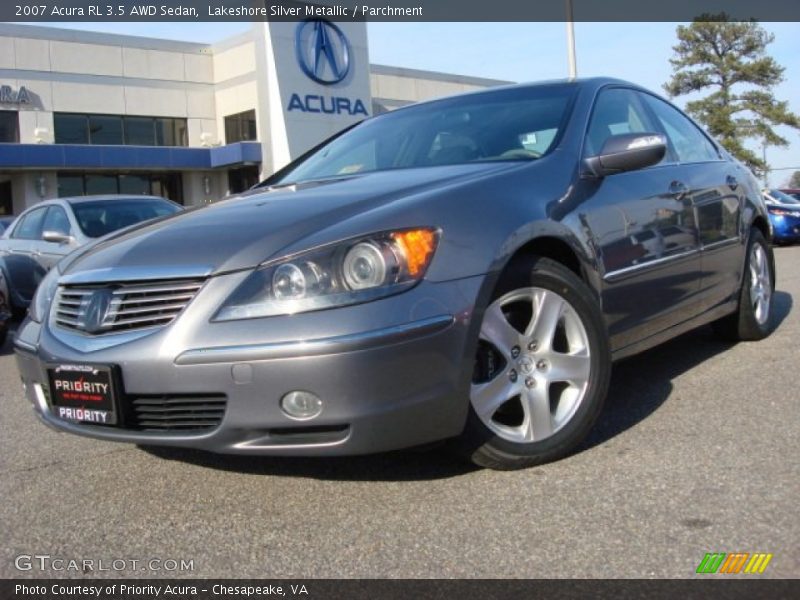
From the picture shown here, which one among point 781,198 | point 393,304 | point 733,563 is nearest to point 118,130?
point 781,198

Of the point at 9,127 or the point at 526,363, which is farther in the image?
the point at 9,127

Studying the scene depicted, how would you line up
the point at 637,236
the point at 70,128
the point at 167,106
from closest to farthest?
the point at 637,236, the point at 70,128, the point at 167,106

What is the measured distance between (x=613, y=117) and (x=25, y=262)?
682 cm

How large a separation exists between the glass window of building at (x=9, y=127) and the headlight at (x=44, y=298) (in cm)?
2818

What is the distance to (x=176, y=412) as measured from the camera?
2707mm

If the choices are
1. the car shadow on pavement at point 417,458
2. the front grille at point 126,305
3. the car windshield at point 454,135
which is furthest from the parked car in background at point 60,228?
the front grille at point 126,305

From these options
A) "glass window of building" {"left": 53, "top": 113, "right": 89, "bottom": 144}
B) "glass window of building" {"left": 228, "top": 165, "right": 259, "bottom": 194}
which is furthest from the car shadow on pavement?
"glass window of building" {"left": 228, "top": 165, "right": 259, "bottom": 194}

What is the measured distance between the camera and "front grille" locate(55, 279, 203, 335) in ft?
8.86

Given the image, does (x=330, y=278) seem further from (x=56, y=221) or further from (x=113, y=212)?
(x=56, y=221)

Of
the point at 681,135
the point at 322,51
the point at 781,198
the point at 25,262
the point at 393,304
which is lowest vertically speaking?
the point at 781,198

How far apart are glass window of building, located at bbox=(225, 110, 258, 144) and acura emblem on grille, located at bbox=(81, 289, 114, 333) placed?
3024 cm

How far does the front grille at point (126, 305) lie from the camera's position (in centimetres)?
270
